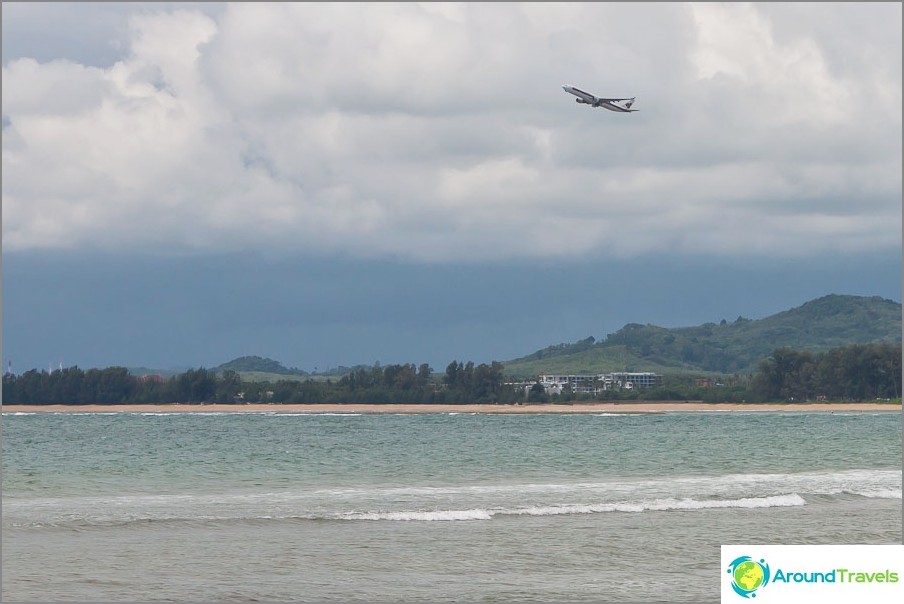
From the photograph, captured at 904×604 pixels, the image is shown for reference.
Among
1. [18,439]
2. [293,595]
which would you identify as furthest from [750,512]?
[18,439]

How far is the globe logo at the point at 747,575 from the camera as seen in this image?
1273 cm

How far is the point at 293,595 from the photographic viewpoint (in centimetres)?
1750

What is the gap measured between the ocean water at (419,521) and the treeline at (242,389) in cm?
13890

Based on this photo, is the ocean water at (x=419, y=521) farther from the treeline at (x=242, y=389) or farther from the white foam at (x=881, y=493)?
the treeline at (x=242, y=389)

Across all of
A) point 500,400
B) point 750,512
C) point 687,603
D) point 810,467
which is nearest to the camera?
point 687,603

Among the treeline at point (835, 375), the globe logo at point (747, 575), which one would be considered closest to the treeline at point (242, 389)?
the treeline at point (835, 375)

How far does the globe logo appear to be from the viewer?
1273 centimetres

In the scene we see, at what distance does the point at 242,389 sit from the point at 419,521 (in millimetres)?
173228

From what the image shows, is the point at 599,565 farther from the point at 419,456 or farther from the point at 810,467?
the point at 419,456

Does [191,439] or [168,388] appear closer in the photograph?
[191,439]

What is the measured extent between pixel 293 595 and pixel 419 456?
1245 inches

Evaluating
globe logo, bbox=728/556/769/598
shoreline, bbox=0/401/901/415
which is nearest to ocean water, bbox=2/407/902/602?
globe logo, bbox=728/556/769/598

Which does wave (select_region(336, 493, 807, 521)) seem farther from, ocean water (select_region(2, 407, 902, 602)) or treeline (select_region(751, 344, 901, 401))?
treeline (select_region(751, 344, 901, 401))

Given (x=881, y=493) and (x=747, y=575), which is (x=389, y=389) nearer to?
(x=881, y=493)
